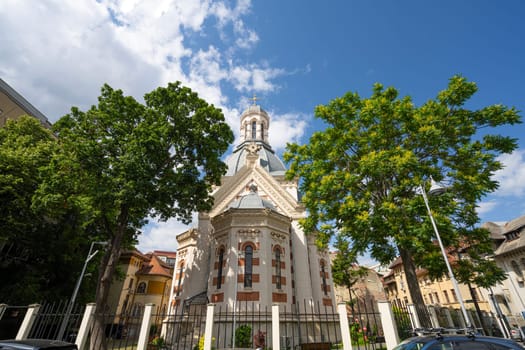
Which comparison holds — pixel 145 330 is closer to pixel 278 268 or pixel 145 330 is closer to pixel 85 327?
pixel 85 327

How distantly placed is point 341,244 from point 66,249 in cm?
2150

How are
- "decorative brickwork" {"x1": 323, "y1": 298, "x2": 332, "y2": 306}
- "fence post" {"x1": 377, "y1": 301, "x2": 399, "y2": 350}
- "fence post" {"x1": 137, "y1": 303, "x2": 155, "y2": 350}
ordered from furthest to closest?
"decorative brickwork" {"x1": 323, "y1": 298, "x2": 332, "y2": 306} < "fence post" {"x1": 137, "y1": 303, "x2": 155, "y2": 350} < "fence post" {"x1": 377, "y1": 301, "x2": 399, "y2": 350}

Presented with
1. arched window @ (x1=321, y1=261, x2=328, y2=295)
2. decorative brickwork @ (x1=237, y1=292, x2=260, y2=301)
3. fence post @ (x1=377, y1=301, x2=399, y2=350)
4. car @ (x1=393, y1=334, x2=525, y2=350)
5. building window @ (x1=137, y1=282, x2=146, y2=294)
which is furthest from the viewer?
building window @ (x1=137, y1=282, x2=146, y2=294)

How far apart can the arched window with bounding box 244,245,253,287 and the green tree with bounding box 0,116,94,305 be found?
1359 cm

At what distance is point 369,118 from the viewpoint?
12.3 meters

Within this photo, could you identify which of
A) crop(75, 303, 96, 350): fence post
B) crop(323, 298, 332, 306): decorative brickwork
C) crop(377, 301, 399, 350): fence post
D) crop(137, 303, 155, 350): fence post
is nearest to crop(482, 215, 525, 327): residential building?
crop(323, 298, 332, 306): decorative brickwork

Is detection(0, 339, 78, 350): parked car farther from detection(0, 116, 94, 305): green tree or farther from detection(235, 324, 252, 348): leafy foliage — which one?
detection(0, 116, 94, 305): green tree

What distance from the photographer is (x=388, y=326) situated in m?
9.57

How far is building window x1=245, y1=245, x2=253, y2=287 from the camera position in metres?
16.5

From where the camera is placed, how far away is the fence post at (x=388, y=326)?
9367mm

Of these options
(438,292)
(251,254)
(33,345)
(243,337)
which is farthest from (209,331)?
(438,292)

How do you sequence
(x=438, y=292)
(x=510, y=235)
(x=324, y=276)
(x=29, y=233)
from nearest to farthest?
(x=29, y=233) → (x=324, y=276) → (x=510, y=235) → (x=438, y=292)

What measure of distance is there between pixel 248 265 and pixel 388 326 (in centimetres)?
946

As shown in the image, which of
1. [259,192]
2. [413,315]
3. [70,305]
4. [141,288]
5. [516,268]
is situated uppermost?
[259,192]
